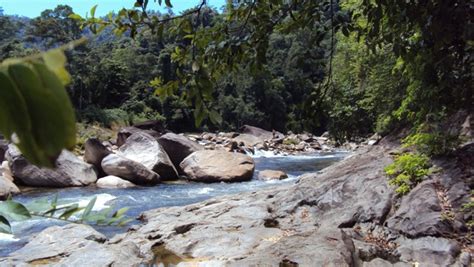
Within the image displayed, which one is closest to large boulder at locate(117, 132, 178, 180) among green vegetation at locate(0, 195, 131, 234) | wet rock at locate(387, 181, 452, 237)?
wet rock at locate(387, 181, 452, 237)

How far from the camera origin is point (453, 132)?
20.3 feet

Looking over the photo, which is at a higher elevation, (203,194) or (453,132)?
(453,132)

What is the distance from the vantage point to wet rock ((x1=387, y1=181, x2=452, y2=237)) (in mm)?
4679

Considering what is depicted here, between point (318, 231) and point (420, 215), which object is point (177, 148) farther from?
point (420, 215)

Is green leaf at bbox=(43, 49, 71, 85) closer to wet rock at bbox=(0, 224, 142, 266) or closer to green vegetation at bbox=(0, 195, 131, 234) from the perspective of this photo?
green vegetation at bbox=(0, 195, 131, 234)

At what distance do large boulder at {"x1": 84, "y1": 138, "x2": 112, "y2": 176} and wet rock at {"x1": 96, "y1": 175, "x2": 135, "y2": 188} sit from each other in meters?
1.22

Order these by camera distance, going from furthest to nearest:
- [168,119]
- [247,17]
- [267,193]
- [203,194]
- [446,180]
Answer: [168,119]
[203,194]
[267,193]
[446,180]
[247,17]

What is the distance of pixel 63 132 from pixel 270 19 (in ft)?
6.93

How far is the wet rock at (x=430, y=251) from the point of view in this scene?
4.25 m

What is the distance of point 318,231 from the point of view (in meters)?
4.83

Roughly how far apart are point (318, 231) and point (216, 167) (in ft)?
32.8

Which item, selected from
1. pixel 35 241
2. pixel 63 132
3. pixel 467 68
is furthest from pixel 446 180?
pixel 63 132

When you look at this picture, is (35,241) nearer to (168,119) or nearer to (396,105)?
(396,105)

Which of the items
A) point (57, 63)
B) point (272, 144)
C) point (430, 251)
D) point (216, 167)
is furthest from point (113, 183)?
point (272, 144)
